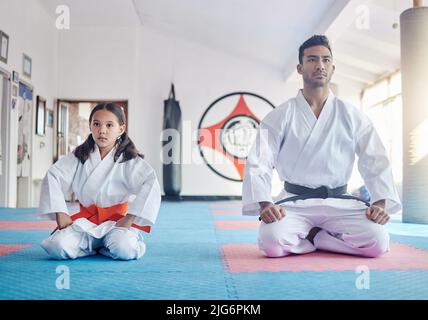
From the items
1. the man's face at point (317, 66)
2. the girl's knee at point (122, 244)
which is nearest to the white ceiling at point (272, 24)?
the man's face at point (317, 66)

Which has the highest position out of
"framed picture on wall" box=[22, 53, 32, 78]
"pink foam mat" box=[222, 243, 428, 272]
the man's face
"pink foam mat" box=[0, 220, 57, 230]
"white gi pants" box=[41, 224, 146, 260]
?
"framed picture on wall" box=[22, 53, 32, 78]

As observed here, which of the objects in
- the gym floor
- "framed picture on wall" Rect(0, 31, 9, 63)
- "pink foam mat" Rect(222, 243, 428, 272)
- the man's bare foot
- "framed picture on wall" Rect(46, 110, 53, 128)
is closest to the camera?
the gym floor

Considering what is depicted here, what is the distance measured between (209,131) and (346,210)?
6.71 meters

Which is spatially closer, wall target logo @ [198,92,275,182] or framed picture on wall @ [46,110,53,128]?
framed picture on wall @ [46,110,53,128]

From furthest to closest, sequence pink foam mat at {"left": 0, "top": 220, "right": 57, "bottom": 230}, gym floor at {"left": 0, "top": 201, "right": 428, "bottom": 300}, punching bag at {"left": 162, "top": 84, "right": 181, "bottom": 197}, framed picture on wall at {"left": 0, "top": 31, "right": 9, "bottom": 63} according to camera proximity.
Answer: punching bag at {"left": 162, "top": 84, "right": 181, "bottom": 197}
framed picture on wall at {"left": 0, "top": 31, "right": 9, "bottom": 63}
pink foam mat at {"left": 0, "top": 220, "right": 57, "bottom": 230}
gym floor at {"left": 0, "top": 201, "right": 428, "bottom": 300}

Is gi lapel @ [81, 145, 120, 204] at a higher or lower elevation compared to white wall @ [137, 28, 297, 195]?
lower

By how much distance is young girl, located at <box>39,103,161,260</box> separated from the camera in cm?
246

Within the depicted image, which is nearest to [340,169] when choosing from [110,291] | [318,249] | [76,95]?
[318,249]

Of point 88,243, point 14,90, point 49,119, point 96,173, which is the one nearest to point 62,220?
point 88,243

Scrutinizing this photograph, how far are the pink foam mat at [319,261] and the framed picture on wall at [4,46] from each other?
16.1ft

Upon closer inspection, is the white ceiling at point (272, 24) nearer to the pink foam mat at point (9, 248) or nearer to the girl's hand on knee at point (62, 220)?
the girl's hand on knee at point (62, 220)

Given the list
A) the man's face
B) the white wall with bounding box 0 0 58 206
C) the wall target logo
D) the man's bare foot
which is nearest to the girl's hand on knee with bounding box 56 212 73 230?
the man's bare foot

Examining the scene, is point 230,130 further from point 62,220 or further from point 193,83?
point 62,220

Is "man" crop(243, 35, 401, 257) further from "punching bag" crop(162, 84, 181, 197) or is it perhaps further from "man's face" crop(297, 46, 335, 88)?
"punching bag" crop(162, 84, 181, 197)
